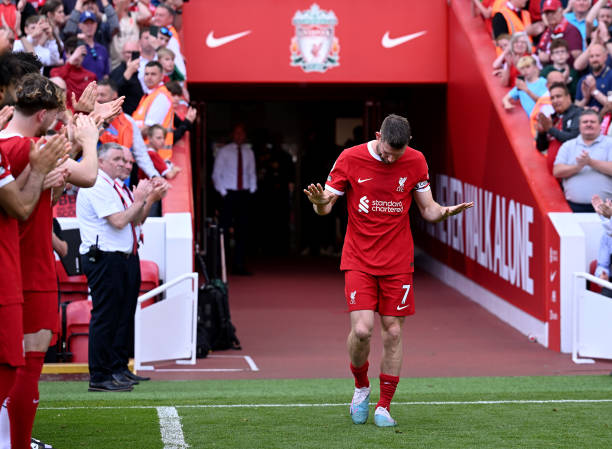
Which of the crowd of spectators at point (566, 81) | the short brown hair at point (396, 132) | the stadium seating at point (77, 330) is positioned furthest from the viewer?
the crowd of spectators at point (566, 81)

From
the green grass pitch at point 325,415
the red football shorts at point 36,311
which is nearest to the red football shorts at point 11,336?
the red football shorts at point 36,311

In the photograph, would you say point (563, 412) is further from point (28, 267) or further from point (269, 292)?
point (269, 292)

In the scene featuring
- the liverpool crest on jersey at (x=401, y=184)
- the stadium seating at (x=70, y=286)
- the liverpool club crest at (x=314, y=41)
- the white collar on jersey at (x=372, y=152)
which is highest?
the liverpool club crest at (x=314, y=41)

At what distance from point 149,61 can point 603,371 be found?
6674 millimetres

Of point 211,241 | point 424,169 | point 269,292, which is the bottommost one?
point 269,292

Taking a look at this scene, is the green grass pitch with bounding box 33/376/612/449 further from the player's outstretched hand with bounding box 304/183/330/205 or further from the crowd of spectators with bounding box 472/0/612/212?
the crowd of spectators with bounding box 472/0/612/212

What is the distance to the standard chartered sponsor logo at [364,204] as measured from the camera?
7137 millimetres

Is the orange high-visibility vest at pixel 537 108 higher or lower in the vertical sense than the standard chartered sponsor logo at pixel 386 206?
higher

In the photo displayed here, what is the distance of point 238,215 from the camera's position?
17.4 meters

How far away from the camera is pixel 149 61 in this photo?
13773mm

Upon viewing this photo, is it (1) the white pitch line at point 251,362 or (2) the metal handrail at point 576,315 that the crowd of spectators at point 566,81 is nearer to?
(2) the metal handrail at point 576,315

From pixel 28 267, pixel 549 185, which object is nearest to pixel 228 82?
pixel 549 185

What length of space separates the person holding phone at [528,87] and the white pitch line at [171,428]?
7.33 meters

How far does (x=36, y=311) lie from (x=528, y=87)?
30.4 ft
